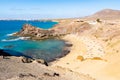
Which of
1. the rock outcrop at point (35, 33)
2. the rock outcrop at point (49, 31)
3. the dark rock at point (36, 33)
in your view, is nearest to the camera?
the dark rock at point (36, 33)

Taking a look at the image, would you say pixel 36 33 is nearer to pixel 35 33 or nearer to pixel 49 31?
pixel 35 33

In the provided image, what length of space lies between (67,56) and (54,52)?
734 cm

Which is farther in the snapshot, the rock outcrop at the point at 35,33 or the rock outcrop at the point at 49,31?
the rock outcrop at the point at 49,31

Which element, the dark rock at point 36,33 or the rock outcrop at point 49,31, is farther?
the rock outcrop at point 49,31

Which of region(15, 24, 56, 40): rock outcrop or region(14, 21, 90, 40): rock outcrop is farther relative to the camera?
region(14, 21, 90, 40): rock outcrop

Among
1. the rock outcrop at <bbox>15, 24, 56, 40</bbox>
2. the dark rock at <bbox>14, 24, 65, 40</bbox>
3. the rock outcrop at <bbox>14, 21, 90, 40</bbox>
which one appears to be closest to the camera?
the dark rock at <bbox>14, 24, 65, 40</bbox>

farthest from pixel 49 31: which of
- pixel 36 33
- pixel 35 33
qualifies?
pixel 36 33

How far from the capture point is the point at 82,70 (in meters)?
41.7

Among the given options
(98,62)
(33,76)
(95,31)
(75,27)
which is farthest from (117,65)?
(75,27)

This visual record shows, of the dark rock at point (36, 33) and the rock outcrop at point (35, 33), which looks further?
the rock outcrop at point (35, 33)

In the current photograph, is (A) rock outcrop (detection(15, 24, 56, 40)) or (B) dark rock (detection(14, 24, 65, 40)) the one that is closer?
(B) dark rock (detection(14, 24, 65, 40))

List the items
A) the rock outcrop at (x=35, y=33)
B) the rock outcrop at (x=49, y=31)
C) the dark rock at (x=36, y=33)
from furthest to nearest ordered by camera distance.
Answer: the rock outcrop at (x=49, y=31), the rock outcrop at (x=35, y=33), the dark rock at (x=36, y=33)

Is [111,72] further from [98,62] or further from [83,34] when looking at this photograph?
[83,34]

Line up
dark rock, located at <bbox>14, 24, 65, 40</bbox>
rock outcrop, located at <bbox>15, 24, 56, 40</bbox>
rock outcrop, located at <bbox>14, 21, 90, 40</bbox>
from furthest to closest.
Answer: rock outcrop, located at <bbox>14, 21, 90, 40</bbox> < rock outcrop, located at <bbox>15, 24, 56, 40</bbox> < dark rock, located at <bbox>14, 24, 65, 40</bbox>
